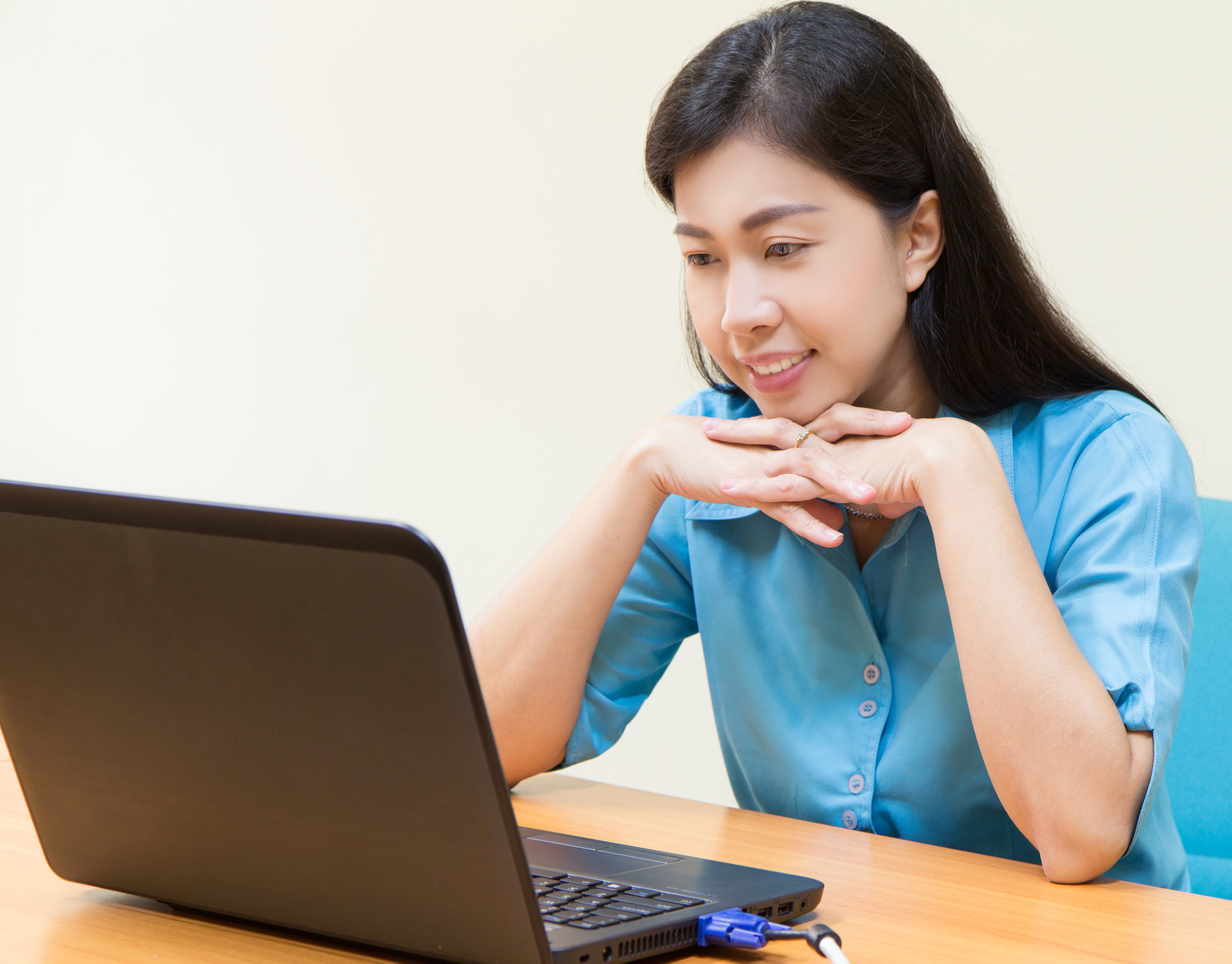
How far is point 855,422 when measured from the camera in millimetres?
1026

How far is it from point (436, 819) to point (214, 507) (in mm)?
172

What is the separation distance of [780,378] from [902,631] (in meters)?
0.25

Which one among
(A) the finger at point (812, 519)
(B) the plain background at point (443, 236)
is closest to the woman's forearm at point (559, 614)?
(A) the finger at point (812, 519)

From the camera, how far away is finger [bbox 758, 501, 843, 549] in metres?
1.01

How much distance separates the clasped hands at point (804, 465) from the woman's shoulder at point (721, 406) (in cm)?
17

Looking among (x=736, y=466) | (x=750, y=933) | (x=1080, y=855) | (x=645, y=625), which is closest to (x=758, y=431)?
(x=736, y=466)

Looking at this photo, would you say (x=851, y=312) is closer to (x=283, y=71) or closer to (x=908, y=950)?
(x=908, y=950)

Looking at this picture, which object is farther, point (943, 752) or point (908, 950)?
point (943, 752)

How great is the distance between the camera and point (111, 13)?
2.58m

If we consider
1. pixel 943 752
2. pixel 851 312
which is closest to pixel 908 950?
pixel 943 752

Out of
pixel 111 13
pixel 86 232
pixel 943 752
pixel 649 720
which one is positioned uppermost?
pixel 111 13

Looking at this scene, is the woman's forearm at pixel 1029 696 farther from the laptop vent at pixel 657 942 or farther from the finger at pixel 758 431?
the laptop vent at pixel 657 942

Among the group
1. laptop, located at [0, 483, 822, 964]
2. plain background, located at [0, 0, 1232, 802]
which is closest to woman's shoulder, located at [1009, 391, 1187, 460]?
laptop, located at [0, 483, 822, 964]

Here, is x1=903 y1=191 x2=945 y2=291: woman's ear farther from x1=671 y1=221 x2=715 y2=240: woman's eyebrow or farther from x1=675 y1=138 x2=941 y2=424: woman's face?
x1=671 y1=221 x2=715 y2=240: woman's eyebrow
